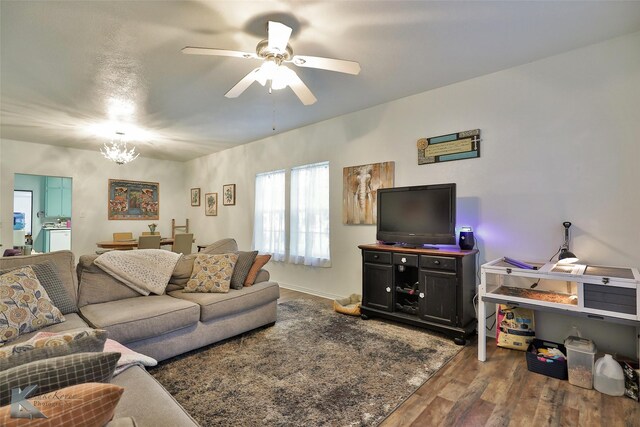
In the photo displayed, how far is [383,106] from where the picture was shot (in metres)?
3.77

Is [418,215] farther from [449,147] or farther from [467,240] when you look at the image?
[449,147]

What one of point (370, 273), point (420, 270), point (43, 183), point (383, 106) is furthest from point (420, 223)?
point (43, 183)

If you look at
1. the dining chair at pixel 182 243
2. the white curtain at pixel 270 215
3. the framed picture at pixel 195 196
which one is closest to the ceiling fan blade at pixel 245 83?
the white curtain at pixel 270 215

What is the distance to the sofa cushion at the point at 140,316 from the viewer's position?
2.13 m

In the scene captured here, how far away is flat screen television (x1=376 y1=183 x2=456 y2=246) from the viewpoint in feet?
9.79

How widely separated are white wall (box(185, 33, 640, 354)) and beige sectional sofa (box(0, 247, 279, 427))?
1.74 metres

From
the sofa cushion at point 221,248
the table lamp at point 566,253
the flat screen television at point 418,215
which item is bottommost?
the sofa cushion at point 221,248

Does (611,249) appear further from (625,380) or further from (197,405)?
(197,405)

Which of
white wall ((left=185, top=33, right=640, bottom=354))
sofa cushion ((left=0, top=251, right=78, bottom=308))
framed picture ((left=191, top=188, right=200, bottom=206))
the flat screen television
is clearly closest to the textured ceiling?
white wall ((left=185, top=33, right=640, bottom=354))

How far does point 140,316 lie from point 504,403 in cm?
255

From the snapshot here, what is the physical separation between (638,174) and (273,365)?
318cm

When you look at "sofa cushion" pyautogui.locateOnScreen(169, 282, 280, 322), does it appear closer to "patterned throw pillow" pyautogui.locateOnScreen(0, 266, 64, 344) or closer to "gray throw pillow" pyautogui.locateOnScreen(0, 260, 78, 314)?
"gray throw pillow" pyautogui.locateOnScreen(0, 260, 78, 314)

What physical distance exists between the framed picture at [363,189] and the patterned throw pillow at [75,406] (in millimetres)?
3205

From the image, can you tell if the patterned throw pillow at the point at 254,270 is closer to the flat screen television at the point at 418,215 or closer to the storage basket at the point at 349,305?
the storage basket at the point at 349,305
